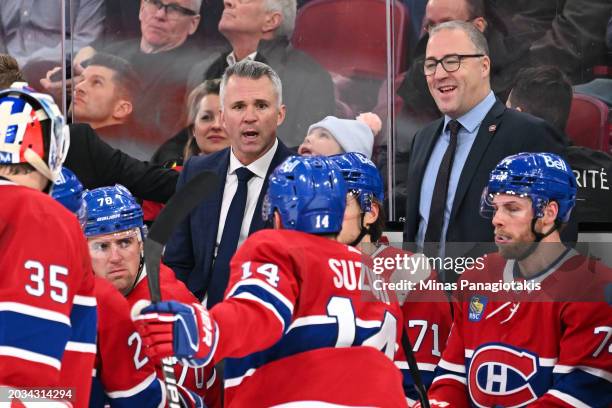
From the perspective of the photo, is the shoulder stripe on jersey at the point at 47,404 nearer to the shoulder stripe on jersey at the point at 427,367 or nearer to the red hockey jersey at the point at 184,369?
the red hockey jersey at the point at 184,369

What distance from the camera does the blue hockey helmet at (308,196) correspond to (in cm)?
259

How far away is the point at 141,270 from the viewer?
336 cm

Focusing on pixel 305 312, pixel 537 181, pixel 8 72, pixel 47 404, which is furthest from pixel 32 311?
pixel 537 181

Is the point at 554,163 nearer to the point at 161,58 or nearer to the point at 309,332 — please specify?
the point at 309,332

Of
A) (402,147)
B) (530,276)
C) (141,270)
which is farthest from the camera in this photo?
(402,147)

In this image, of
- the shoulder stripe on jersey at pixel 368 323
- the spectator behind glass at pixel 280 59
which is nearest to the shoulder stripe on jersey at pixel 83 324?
the shoulder stripe on jersey at pixel 368 323

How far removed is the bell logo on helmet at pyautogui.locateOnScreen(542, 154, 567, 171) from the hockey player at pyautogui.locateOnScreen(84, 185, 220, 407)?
129cm

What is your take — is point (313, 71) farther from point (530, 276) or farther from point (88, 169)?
point (530, 276)

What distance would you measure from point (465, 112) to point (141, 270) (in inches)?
60.0

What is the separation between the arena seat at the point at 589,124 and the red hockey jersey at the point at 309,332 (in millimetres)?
2076

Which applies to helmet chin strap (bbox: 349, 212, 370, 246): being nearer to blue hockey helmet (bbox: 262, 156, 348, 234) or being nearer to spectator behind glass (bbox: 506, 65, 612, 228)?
blue hockey helmet (bbox: 262, 156, 348, 234)

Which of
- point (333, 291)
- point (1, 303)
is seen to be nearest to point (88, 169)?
point (333, 291)

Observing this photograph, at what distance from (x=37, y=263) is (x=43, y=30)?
9.96 feet

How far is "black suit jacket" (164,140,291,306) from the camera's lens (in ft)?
12.5
